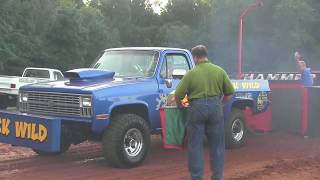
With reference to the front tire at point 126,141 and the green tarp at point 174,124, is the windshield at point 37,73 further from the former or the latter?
the green tarp at point 174,124

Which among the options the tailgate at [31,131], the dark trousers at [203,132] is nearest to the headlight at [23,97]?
the tailgate at [31,131]

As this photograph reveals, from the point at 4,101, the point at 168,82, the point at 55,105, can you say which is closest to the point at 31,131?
the point at 55,105

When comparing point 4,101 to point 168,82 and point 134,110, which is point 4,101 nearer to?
point 168,82

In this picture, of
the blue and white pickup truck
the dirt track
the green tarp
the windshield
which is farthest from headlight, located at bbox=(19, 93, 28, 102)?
the windshield

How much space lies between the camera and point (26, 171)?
28.8 ft

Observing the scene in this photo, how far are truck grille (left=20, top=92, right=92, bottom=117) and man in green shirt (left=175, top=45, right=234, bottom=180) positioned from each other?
5.99ft

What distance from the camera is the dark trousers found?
7.42 meters

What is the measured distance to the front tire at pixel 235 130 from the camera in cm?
1119

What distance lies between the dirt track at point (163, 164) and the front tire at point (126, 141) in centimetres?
16

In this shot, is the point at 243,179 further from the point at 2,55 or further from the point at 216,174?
the point at 2,55

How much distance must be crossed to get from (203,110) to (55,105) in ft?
8.89

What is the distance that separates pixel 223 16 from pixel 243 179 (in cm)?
3479

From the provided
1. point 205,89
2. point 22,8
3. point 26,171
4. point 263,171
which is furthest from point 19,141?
point 22,8

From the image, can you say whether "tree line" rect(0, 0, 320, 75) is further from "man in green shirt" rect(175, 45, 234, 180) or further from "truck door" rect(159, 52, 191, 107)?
"man in green shirt" rect(175, 45, 234, 180)
